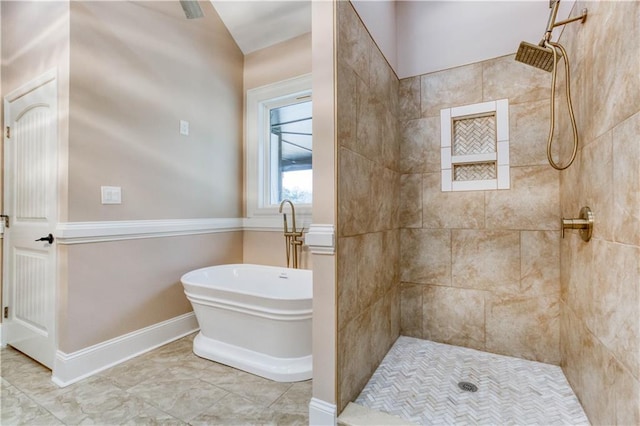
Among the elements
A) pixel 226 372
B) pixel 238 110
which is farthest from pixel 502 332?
pixel 238 110

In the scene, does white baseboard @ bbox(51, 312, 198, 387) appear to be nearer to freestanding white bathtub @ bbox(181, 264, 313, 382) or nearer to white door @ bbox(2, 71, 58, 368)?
white door @ bbox(2, 71, 58, 368)

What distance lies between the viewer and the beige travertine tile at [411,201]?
93.3 inches

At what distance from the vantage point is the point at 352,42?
161cm

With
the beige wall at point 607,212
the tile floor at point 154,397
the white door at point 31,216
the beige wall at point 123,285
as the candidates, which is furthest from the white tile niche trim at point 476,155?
the white door at point 31,216

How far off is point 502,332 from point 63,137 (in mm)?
3265

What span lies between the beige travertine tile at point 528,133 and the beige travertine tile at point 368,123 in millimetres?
940

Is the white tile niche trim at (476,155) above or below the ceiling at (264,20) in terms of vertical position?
below

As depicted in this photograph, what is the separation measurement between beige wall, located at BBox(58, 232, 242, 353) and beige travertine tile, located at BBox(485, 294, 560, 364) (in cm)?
251

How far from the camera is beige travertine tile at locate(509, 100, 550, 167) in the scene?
1.97 metres

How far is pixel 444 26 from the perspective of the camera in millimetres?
2293

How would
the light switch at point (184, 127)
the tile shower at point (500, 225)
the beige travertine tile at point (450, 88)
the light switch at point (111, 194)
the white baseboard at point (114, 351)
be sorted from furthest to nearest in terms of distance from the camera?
the light switch at point (184, 127) < the beige travertine tile at point (450, 88) < the light switch at point (111, 194) < the white baseboard at point (114, 351) < the tile shower at point (500, 225)

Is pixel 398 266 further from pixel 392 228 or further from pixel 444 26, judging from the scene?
pixel 444 26

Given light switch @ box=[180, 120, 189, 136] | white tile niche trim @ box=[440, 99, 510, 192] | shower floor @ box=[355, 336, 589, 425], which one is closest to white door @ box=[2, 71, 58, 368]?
light switch @ box=[180, 120, 189, 136]

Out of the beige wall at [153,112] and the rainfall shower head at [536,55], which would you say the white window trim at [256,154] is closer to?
the beige wall at [153,112]
